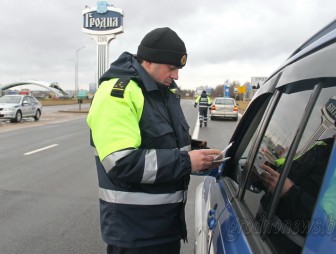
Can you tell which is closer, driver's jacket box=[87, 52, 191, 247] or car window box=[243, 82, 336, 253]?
car window box=[243, 82, 336, 253]

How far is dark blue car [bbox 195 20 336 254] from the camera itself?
117 centimetres

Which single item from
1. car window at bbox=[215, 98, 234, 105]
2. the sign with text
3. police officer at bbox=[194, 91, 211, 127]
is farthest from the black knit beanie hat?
the sign with text

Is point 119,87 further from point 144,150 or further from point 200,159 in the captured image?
point 200,159

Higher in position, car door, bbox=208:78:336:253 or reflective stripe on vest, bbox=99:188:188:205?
car door, bbox=208:78:336:253

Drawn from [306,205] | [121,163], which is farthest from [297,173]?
[121,163]

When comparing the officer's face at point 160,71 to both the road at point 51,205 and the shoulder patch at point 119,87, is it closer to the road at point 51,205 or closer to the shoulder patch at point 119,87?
the shoulder patch at point 119,87

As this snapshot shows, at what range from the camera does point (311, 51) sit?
58.9 inches

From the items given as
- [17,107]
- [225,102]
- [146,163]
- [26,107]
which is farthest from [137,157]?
[225,102]

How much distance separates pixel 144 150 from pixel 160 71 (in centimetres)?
48

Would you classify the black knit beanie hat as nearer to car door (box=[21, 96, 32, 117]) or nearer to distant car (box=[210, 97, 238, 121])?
car door (box=[21, 96, 32, 117])

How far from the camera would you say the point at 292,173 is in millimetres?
1520

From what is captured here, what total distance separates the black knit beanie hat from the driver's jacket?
9 centimetres

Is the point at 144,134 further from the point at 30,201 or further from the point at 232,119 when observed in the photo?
the point at 232,119

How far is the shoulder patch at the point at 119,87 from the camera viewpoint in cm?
194
